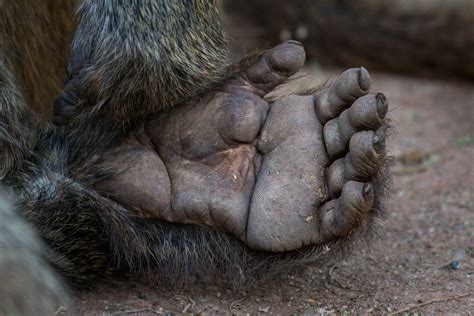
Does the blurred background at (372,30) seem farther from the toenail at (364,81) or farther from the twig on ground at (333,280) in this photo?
the toenail at (364,81)

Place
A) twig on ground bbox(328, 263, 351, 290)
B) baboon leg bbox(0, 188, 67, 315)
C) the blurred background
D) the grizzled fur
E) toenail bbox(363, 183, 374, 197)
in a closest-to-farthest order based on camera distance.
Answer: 1. baboon leg bbox(0, 188, 67, 315)
2. toenail bbox(363, 183, 374, 197)
3. the grizzled fur
4. twig on ground bbox(328, 263, 351, 290)
5. the blurred background

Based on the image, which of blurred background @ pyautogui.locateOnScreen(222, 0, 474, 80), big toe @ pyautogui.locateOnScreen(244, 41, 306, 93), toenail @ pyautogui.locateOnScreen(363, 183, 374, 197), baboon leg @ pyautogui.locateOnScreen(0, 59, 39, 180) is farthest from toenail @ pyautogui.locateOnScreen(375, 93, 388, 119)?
blurred background @ pyautogui.locateOnScreen(222, 0, 474, 80)

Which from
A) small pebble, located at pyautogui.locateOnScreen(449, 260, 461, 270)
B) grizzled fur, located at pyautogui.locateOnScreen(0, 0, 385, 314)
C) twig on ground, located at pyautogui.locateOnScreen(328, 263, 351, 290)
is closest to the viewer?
grizzled fur, located at pyautogui.locateOnScreen(0, 0, 385, 314)

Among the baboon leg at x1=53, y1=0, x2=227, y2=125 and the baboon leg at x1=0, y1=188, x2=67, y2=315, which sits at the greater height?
the baboon leg at x1=53, y1=0, x2=227, y2=125

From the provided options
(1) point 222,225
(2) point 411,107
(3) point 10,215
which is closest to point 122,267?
(1) point 222,225

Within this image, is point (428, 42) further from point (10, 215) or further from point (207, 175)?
point (10, 215)

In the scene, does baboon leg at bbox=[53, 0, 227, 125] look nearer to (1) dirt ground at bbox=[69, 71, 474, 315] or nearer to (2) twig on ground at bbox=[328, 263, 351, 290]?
(1) dirt ground at bbox=[69, 71, 474, 315]
